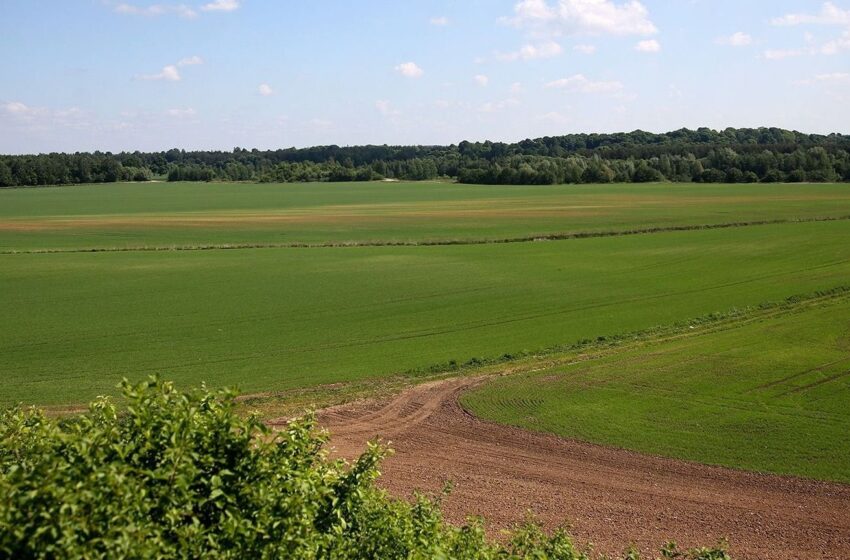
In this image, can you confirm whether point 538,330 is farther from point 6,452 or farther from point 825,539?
point 6,452

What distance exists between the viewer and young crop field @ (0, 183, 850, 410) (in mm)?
36906

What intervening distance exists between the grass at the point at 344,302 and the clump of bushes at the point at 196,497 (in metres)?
21.4

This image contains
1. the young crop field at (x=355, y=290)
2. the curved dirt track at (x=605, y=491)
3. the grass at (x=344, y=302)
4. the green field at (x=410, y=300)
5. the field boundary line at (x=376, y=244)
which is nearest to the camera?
the curved dirt track at (x=605, y=491)

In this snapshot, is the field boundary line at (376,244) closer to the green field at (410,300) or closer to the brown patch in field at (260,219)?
the green field at (410,300)

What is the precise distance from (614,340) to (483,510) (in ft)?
70.2

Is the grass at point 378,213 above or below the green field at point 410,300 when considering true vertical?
above

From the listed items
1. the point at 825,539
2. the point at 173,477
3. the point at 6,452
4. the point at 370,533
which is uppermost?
the point at 173,477

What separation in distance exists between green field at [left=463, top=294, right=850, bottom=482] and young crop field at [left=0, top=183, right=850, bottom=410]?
18.3 feet

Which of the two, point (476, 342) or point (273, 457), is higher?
point (273, 457)

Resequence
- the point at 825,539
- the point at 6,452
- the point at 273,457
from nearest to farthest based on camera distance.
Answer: the point at 273,457
the point at 6,452
the point at 825,539

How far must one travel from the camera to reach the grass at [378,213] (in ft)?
304

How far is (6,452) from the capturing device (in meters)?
12.3

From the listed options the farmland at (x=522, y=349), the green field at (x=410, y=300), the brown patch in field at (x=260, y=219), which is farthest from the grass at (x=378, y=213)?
the farmland at (x=522, y=349)

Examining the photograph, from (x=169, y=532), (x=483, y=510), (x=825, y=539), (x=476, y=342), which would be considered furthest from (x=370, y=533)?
(x=476, y=342)
